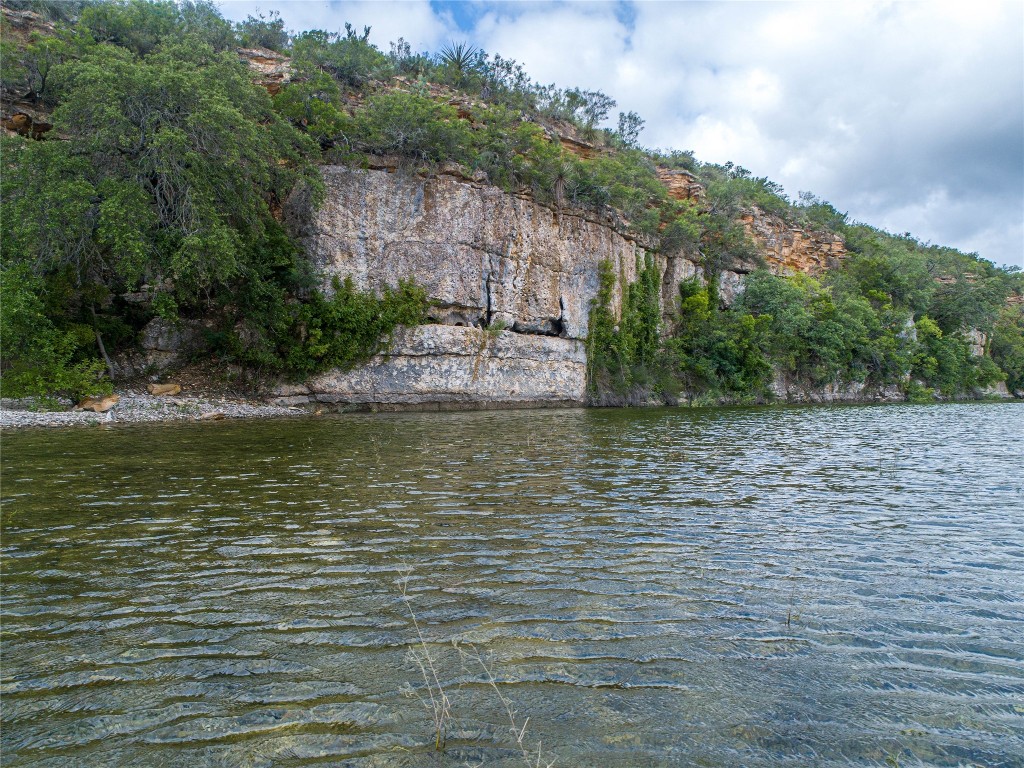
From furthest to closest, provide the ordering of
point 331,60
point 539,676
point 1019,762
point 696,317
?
point 696,317 → point 331,60 → point 539,676 → point 1019,762

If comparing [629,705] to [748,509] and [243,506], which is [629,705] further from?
[243,506]

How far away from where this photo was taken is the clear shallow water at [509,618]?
9.93 feet

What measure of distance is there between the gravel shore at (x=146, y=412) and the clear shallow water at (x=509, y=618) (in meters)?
7.93

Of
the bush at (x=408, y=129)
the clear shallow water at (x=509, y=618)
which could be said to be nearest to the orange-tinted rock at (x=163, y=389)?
the clear shallow water at (x=509, y=618)

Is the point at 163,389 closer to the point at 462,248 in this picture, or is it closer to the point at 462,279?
the point at 462,279

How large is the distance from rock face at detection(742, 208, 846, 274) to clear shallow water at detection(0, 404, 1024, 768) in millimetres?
43097

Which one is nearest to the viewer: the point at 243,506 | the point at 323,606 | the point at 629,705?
the point at 629,705

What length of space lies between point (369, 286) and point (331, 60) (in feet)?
51.6

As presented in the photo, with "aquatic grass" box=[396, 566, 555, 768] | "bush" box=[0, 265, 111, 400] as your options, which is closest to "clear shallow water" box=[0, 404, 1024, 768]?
"aquatic grass" box=[396, 566, 555, 768]

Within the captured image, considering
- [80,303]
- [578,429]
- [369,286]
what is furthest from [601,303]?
[80,303]

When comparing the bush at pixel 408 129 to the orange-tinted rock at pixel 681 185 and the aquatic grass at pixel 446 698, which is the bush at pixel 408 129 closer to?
the orange-tinted rock at pixel 681 185

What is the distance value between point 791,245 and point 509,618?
54.9 meters

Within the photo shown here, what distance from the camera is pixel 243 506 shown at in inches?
301

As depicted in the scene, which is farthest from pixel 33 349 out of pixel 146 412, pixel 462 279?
pixel 462 279
